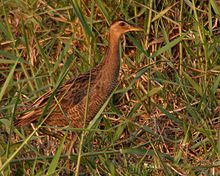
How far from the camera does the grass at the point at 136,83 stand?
3473 millimetres

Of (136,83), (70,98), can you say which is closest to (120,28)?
(136,83)

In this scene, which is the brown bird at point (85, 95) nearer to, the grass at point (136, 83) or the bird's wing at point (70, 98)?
the bird's wing at point (70, 98)

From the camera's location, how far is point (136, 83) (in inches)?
178

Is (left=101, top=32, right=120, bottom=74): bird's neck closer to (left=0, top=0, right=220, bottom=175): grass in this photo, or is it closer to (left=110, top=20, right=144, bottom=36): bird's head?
(left=110, top=20, right=144, bottom=36): bird's head

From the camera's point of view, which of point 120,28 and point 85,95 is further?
point 120,28

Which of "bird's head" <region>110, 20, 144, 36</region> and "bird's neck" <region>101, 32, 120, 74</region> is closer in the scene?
"bird's neck" <region>101, 32, 120, 74</region>

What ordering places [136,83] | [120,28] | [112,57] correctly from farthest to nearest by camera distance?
[136,83] → [120,28] → [112,57]

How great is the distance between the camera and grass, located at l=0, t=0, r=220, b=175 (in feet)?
11.4

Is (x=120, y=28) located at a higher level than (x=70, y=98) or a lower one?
higher

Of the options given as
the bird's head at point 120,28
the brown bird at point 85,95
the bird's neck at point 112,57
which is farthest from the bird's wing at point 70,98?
the bird's head at point 120,28

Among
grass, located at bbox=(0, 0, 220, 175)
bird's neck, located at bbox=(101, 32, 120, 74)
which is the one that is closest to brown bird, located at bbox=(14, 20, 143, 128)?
bird's neck, located at bbox=(101, 32, 120, 74)

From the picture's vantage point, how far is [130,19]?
4.66m

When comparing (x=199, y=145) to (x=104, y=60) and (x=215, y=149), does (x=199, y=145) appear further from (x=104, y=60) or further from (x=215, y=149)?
(x=104, y=60)

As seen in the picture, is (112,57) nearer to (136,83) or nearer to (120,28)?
(120,28)
